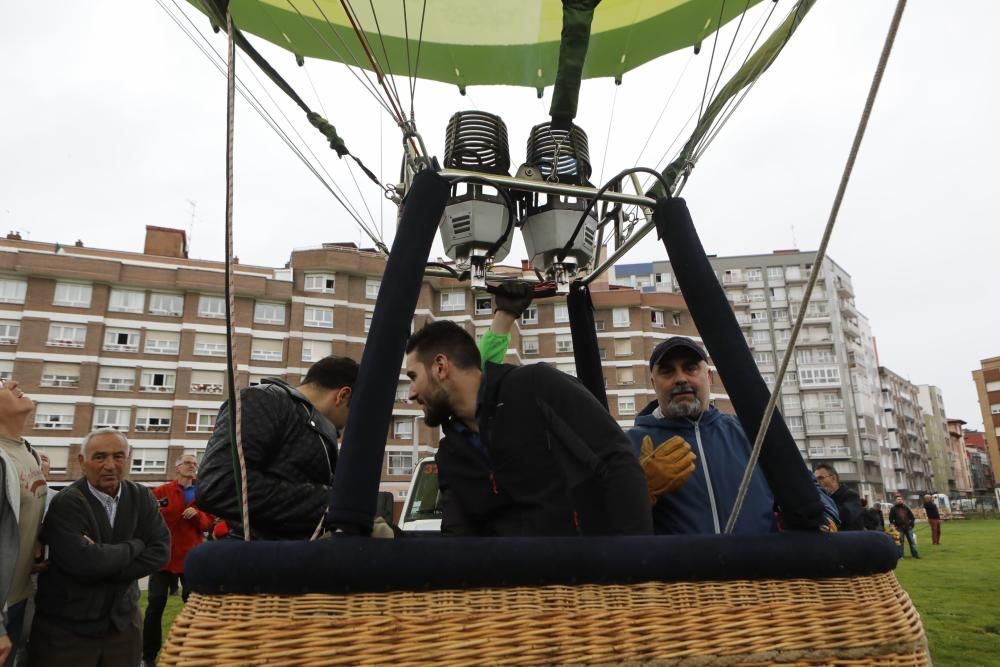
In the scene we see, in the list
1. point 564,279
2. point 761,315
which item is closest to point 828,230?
point 564,279

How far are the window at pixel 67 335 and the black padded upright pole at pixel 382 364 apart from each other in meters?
43.5

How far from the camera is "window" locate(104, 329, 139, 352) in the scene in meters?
38.2

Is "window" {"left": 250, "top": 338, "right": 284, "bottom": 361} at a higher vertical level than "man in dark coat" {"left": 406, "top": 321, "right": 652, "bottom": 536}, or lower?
higher

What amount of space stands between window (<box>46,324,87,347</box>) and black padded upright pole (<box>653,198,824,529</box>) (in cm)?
4379

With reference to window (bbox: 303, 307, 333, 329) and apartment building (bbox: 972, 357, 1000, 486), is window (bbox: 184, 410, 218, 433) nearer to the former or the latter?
window (bbox: 303, 307, 333, 329)

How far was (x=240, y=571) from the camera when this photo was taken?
96 centimetres

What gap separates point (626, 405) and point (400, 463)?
16.0 m

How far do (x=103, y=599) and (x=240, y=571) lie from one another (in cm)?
295

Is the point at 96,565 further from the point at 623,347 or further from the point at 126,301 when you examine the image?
the point at 623,347

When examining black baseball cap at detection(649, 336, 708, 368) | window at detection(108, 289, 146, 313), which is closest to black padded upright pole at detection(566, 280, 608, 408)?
black baseball cap at detection(649, 336, 708, 368)

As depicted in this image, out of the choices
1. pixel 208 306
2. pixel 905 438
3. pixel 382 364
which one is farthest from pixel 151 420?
pixel 905 438

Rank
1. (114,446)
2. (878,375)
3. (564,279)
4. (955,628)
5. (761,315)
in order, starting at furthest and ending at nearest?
1. (878,375)
2. (761,315)
3. (955,628)
4. (114,446)
5. (564,279)

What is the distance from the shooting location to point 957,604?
25.9 ft

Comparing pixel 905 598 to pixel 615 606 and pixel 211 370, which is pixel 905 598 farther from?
pixel 211 370
